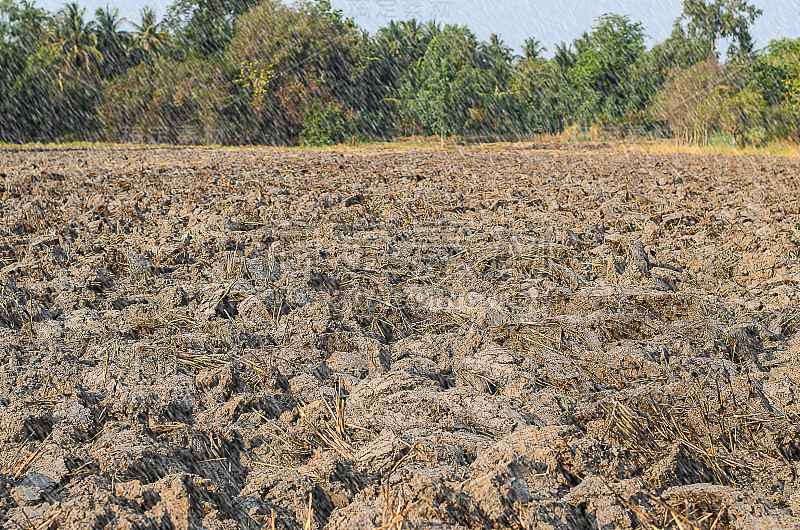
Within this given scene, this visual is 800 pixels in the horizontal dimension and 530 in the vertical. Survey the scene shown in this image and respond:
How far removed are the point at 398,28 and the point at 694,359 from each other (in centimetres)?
5236

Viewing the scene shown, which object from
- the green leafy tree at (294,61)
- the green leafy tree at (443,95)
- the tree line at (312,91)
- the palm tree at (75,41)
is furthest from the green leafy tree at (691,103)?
the palm tree at (75,41)

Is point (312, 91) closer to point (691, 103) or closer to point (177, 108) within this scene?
point (177, 108)

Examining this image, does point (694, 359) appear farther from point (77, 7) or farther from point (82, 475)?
point (77, 7)

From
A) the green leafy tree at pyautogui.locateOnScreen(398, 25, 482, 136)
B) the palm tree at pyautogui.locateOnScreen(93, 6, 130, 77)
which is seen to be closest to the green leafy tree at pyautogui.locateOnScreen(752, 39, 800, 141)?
the green leafy tree at pyautogui.locateOnScreen(398, 25, 482, 136)

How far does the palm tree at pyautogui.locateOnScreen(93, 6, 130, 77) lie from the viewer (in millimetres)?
38250

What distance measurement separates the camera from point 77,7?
39.5m

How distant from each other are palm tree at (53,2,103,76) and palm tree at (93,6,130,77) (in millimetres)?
592

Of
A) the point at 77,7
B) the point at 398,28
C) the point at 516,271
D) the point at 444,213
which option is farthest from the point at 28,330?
the point at 398,28

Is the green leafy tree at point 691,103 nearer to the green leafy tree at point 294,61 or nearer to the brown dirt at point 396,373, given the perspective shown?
the green leafy tree at point 294,61

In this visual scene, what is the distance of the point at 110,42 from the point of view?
1563 inches

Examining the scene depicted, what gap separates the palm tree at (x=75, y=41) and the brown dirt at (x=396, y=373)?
35.7 meters

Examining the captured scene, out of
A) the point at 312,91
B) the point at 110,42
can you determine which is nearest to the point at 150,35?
the point at 110,42

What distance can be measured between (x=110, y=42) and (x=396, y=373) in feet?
139

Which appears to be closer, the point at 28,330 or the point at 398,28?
the point at 28,330
